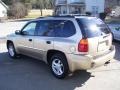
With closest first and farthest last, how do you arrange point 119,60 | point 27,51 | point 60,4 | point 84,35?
point 84,35
point 27,51
point 119,60
point 60,4

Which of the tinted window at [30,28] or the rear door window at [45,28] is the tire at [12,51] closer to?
the tinted window at [30,28]

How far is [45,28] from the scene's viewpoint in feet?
25.1

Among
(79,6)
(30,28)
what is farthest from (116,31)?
(79,6)

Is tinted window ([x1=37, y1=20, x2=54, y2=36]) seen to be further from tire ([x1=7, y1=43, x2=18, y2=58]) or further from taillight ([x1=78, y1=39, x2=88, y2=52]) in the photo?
tire ([x1=7, y1=43, x2=18, y2=58])

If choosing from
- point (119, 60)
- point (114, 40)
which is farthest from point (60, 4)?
point (119, 60)

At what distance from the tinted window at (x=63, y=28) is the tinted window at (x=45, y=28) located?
0.68 feet

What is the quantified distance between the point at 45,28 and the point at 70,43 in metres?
1.38

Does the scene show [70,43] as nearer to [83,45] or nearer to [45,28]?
[83,45]

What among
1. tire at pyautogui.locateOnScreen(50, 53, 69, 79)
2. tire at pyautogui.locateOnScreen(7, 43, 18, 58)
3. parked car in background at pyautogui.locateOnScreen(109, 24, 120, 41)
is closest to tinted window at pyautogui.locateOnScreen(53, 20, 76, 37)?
tire at pyautogui.locateOnScreen(50, 53, 69, 79)

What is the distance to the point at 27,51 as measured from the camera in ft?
27.9

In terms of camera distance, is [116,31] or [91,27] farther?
[116,31]

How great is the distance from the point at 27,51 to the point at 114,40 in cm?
651

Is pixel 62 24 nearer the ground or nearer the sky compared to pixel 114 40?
nearer the sky

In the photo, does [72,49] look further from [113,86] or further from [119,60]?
[119,60]
